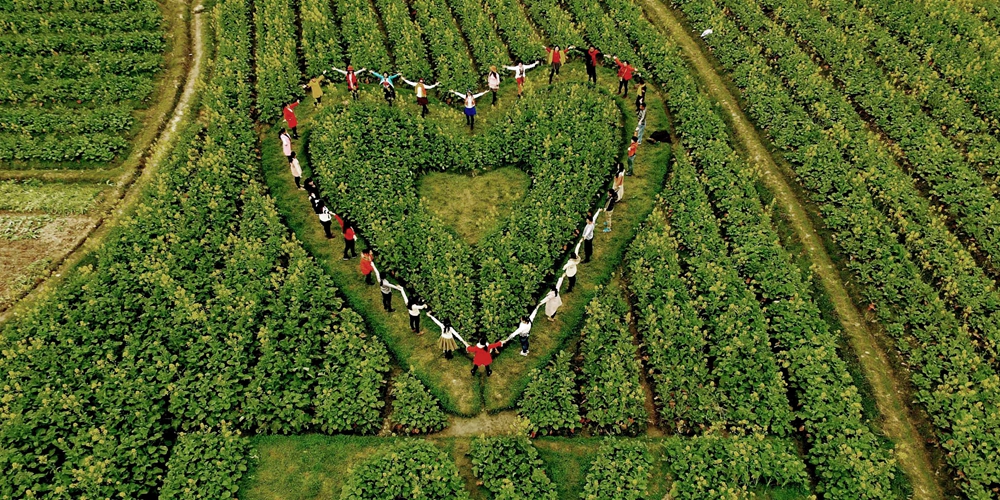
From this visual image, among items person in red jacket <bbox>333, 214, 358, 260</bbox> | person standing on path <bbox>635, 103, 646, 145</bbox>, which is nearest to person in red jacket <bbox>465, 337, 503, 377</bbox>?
person in red jacket <bbox>333, 214, 358, 260</bbox>

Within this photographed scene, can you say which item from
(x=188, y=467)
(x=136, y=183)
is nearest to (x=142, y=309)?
(x=188, y=467)

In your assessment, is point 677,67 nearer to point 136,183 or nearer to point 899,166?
point 899,166

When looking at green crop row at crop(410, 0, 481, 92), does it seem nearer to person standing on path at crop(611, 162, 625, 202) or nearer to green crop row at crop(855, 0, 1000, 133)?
person standing on path at crop(611, 162, 625, 202)

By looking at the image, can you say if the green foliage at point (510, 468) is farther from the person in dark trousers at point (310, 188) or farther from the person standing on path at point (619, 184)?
the person in dark trousers at point (310, 188)

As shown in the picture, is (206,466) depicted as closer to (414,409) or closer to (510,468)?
(414,409)

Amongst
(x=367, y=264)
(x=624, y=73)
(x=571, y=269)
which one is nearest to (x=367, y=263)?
(x=367, y=264)

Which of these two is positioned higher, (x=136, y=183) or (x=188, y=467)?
(x=136, y=183)
